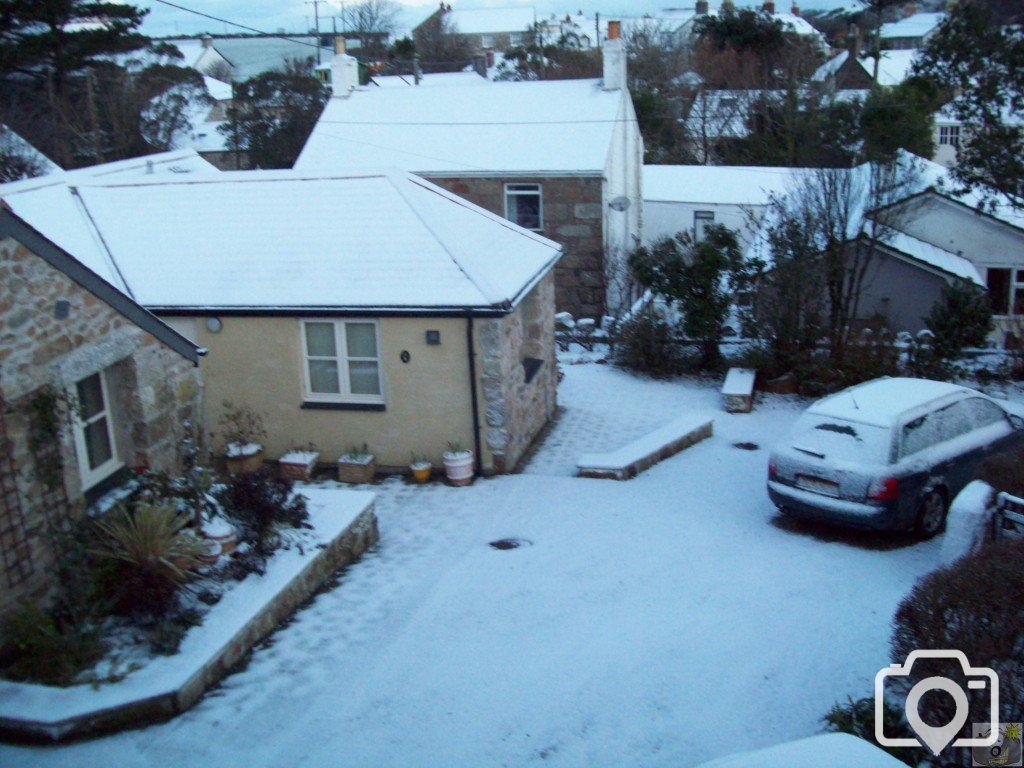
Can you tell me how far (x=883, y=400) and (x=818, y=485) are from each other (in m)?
1.45

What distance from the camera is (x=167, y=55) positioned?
151ft

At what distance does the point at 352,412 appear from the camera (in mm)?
13797

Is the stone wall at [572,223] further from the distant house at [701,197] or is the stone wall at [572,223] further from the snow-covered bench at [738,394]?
the snow-covered bench at [738,394]

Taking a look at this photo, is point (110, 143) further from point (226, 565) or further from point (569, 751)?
point (569, 751)

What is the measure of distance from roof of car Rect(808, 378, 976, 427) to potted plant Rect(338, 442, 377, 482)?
601 cm

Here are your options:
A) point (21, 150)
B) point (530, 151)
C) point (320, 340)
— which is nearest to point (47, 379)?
point (320, 340)

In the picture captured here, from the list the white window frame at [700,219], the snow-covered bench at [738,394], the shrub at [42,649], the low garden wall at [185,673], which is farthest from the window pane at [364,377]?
the white window frame at [700,219]

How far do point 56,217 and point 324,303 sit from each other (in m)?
4.38

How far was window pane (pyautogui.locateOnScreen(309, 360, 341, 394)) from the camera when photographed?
45.5ft

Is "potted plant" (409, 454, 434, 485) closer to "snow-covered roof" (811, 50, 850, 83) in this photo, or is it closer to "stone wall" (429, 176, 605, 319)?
"stone wall" (429, 176, 605, 319)

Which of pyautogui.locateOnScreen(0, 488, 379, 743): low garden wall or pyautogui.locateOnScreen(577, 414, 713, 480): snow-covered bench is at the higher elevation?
pyautogui.locateOnScreen(0, 488, 379, 743): low garden wall

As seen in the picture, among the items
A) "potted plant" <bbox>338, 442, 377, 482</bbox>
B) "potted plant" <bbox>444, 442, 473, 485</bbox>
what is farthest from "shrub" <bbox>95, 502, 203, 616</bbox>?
"potted plant" <bbox>444, 442, 473, 485</bbox>

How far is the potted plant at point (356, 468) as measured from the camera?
44.2 feet

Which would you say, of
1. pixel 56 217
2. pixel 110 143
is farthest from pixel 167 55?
pixel 56 217
